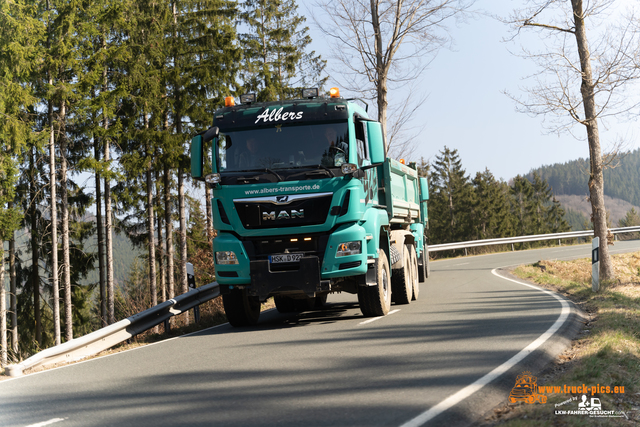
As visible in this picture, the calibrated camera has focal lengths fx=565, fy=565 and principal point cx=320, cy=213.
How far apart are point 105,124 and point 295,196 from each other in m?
19.2

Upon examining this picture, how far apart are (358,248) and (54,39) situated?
18.7 meters

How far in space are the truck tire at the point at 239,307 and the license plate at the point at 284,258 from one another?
43.5 inches

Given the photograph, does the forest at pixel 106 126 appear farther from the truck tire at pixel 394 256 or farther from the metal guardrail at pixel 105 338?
the truck tire at pixel 394 256

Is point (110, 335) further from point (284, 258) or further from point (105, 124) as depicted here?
point (105, 124)

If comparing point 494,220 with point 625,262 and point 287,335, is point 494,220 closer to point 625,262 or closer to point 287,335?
point 625,262

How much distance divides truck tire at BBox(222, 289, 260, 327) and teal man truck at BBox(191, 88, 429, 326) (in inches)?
4.5

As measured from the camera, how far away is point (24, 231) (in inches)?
1080

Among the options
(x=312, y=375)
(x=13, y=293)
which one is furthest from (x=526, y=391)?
(x=13, y=293)

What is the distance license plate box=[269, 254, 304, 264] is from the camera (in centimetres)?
913

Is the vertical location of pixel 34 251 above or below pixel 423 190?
below

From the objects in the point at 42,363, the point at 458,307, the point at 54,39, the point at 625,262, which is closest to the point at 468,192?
the point at 625,262

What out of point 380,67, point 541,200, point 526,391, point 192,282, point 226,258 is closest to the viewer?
point 526,391

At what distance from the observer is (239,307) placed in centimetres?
1032

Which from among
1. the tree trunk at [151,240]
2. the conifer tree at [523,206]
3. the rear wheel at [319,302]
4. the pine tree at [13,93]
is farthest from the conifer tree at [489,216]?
the rear wheel at [319,302]
